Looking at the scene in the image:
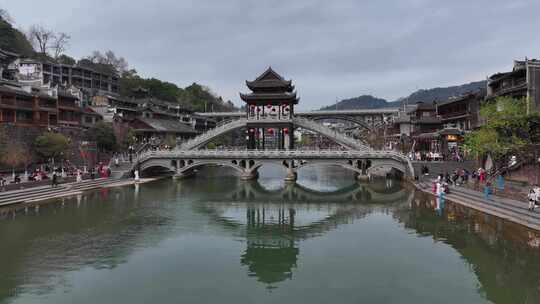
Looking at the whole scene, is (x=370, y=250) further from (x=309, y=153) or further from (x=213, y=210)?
(x=309, y=153)

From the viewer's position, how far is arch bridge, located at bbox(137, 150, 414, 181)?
56.3 metres

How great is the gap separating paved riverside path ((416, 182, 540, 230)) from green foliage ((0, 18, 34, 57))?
98.5 m

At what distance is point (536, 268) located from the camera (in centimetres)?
2091

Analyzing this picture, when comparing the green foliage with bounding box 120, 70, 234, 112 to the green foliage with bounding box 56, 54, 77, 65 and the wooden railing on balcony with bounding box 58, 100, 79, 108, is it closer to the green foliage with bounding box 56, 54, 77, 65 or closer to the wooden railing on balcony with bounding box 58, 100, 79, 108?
the green foliage with bounding box 56, 54, 77, 65

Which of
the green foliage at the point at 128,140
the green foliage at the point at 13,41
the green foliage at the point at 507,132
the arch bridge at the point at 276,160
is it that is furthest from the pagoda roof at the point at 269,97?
the green foliage at the point at 13,41

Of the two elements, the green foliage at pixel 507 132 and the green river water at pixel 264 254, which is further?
the green foliage at pixel 507 132

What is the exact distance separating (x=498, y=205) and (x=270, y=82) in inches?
1809

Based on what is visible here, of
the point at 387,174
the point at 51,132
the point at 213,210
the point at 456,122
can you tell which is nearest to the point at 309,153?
the point at 387,174

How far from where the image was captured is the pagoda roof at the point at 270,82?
70875 millimetres

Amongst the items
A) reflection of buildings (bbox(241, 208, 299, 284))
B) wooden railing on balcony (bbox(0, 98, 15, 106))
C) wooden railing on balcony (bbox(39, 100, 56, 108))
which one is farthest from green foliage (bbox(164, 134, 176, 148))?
reflection of buildings (bbox(241, 208, 299, 284))

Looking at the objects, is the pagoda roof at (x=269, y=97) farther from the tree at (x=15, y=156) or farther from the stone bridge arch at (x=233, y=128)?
the tree at (x=15, y=156)

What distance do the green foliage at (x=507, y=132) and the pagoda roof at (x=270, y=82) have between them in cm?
3653

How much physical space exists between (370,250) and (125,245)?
15906 millimetres

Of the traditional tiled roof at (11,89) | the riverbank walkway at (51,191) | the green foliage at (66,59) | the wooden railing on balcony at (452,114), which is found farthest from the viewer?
the green foliage at (66,59)
